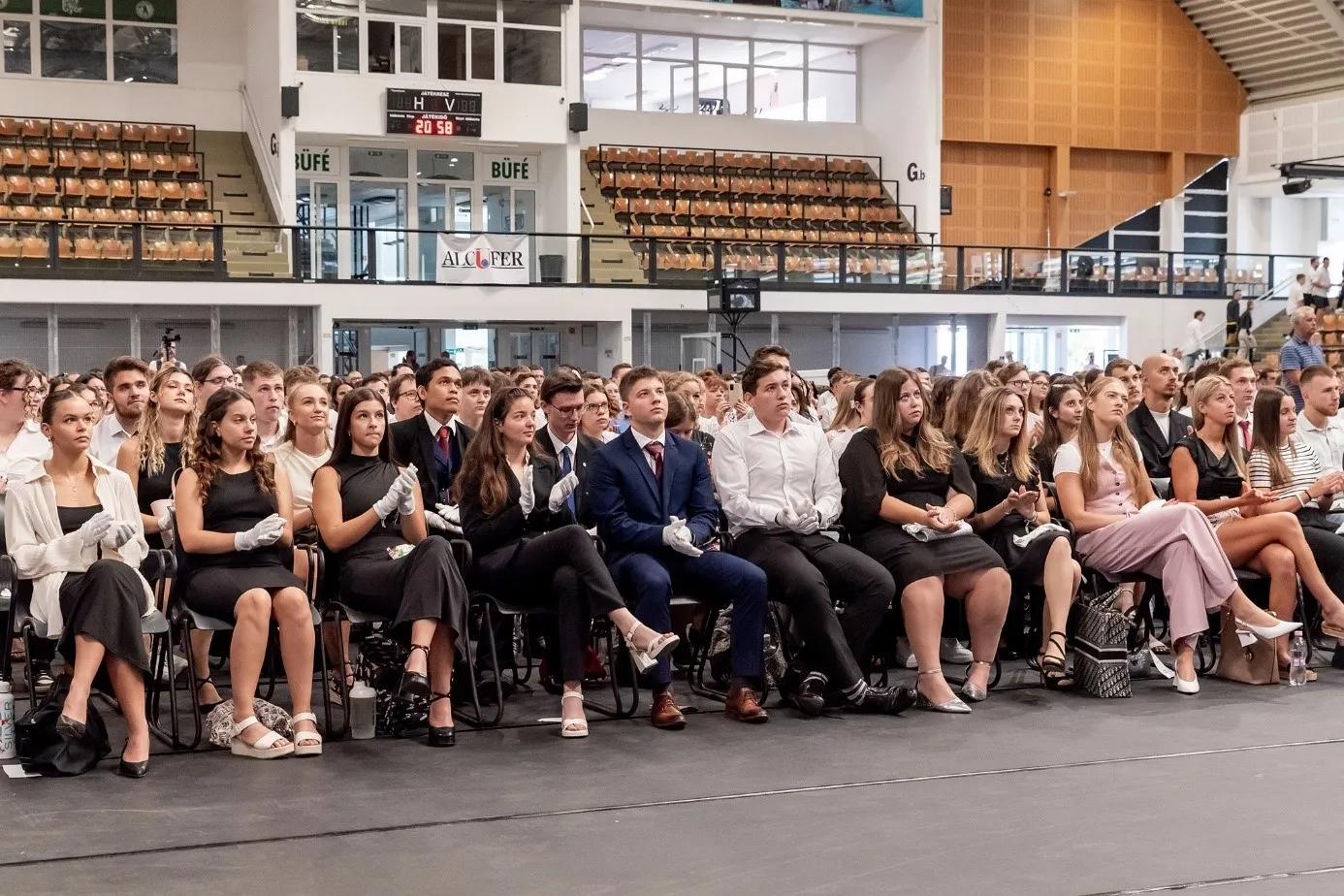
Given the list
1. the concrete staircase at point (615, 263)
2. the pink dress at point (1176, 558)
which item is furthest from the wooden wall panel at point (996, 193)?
the pink dress at point (1176, 558)

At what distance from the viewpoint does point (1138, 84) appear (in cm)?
2861

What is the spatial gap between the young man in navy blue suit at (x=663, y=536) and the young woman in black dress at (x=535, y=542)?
0.49 ft

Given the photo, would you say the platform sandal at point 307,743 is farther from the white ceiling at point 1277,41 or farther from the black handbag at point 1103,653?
the white ceiling at point 1277,41

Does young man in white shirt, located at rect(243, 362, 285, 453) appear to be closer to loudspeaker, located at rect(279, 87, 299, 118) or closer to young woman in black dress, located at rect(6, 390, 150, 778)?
young woman in black dress, located at rect(6, 390, 150, 778)

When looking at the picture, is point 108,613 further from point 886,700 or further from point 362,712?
point 886,700

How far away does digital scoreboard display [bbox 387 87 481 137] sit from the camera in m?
22.0

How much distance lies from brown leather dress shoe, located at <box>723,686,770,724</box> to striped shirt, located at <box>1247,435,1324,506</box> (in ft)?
9.07

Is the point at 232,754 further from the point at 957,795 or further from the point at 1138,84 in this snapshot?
the point at 1138,84

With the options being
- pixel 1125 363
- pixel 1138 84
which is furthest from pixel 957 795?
pixel 1138 84

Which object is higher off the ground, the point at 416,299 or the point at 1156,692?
the point at 416,299

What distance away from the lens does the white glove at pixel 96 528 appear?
17.2ft

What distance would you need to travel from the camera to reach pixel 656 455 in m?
6.24

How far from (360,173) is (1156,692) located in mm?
18555

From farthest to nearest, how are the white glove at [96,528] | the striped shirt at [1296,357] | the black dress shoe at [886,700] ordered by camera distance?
the striped shirt at [1296,357]
the black dress shoe at [886,700]
the white glove at [96,528]
